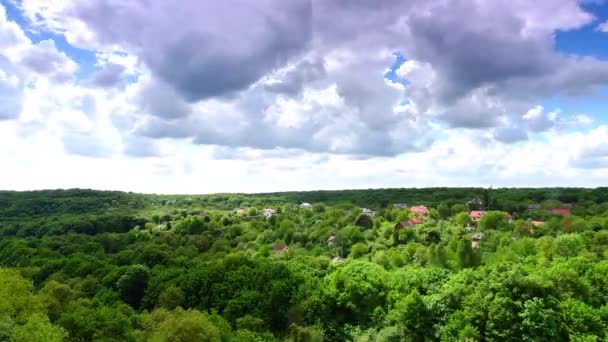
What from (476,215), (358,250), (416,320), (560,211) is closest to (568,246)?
(416,320)

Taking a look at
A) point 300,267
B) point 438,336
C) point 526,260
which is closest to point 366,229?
point 300,267

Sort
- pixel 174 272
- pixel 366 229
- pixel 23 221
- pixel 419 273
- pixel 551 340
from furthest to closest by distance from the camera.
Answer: pixel 23 221
pixel 366 229
pixel 174 272
pixel 419 273
pixel 551 340

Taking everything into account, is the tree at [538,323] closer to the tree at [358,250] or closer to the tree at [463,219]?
the tree at [358,250]

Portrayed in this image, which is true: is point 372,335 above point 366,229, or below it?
below

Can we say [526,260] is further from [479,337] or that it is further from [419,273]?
[479,337]

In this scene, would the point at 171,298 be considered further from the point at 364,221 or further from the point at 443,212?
the point at 443,212

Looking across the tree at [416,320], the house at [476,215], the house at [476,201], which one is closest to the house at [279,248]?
the house at [476,215]
